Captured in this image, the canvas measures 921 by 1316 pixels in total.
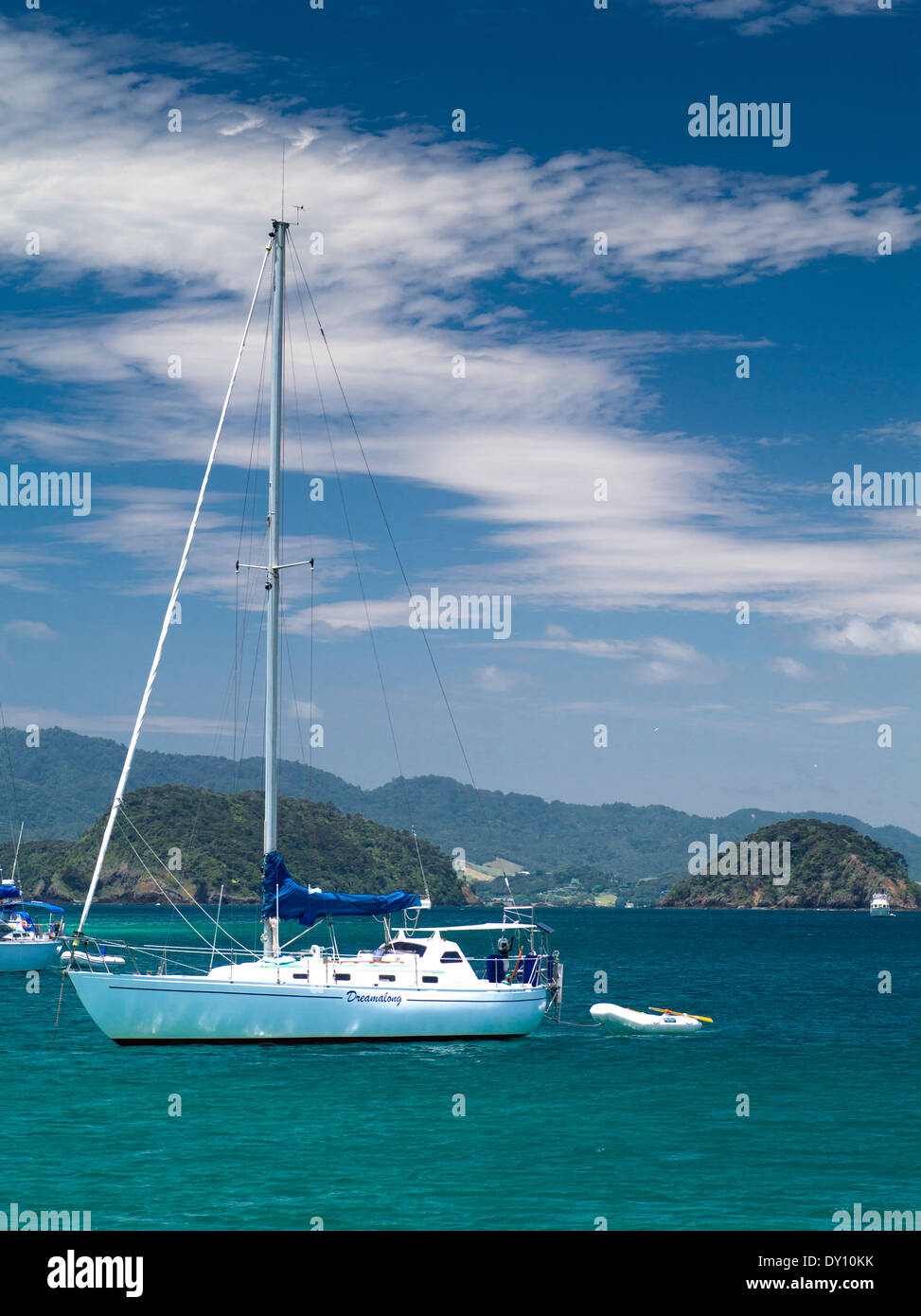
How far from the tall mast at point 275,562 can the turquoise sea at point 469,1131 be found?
20.7 ft

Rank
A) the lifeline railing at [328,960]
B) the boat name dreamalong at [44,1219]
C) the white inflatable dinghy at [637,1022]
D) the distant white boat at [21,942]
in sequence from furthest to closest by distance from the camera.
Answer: the distant white boat at [21,942]
the white inflatable dinghy at [637,1022]
the lifeline railing at [328,960]
the boat name dreamalong at [44,1219]

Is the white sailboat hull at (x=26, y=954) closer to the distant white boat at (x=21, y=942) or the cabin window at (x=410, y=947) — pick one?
the distant white boat at (x=21, y=942)

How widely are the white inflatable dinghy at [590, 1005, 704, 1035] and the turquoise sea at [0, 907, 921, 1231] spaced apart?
175 cm

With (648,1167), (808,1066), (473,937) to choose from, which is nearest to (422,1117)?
(648,1167)

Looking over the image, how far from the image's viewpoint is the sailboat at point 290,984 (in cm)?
3684

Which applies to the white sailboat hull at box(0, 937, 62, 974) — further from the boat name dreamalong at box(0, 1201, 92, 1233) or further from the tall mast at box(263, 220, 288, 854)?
the boat name dreamalong at box(0, 1201, 92, 1233)

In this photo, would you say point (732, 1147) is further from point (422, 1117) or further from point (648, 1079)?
point (648, 1079)

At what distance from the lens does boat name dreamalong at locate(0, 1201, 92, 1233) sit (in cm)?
2089

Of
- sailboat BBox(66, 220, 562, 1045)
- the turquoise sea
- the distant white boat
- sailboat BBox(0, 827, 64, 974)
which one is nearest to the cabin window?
sailboat BBox(66, 220, 562, 1045)

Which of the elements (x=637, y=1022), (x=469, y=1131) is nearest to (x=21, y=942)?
(x=637, y=1022)
